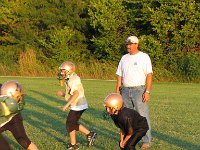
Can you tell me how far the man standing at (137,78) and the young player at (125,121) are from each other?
5.21ft

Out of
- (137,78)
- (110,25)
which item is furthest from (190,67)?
A: (137,78)

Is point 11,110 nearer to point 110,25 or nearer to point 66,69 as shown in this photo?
point 66,69

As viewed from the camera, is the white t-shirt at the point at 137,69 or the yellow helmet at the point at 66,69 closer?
the yellow helmet at the point at 66,69

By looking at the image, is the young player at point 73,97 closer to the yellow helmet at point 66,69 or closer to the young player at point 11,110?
the yellow helmet at point 66,69

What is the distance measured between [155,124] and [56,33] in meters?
32.4

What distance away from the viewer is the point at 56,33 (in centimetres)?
4388

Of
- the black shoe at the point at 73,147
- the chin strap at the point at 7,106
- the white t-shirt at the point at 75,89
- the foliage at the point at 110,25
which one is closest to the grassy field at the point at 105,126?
the black shoe at the point at 73,147

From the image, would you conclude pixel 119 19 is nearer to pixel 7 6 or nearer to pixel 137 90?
pixel 7 6

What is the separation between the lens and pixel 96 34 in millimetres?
45250

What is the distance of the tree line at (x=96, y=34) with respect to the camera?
38.5 m

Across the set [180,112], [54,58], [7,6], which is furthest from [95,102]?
[7,6]

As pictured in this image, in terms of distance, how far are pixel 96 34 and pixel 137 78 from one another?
36388 millimetres

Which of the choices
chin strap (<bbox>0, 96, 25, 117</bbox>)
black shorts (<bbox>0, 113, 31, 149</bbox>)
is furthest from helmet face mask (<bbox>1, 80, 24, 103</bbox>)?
chin strap (<bbox>0, 96, 25, 117</bbox>)

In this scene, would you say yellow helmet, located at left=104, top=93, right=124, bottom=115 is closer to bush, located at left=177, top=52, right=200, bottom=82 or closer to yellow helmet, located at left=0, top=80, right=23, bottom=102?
yellow helmet, located at left=0, top=80, right=23, bottom=102
